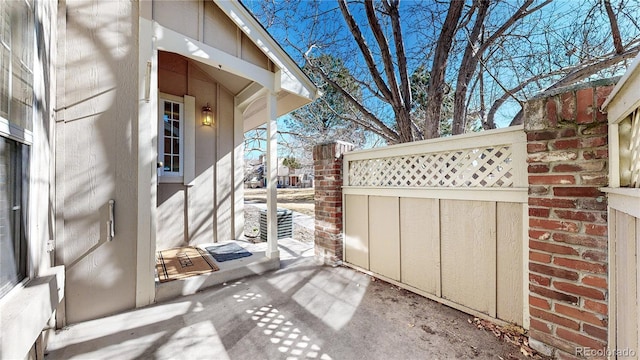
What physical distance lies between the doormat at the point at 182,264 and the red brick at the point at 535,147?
3.79m

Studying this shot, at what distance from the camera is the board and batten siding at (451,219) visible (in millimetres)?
2260

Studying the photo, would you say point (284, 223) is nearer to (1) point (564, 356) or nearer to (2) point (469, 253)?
(2) point (469, 253)

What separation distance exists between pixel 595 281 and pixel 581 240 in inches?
11.1

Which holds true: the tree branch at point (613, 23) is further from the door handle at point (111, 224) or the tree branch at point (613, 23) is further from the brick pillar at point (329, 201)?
the door handle at point (111, 224)

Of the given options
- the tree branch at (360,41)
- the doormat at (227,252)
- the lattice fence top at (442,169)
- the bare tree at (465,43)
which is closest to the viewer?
the lattice fence top at (442,169)

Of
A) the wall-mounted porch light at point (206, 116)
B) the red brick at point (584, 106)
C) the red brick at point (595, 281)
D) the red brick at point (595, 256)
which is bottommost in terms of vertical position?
the red brick at point (595, 281)

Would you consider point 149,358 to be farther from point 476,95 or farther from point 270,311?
point 476,95

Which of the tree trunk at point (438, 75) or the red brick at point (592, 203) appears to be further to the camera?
the tree trunk at point (438, 75)

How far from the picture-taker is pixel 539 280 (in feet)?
6.36

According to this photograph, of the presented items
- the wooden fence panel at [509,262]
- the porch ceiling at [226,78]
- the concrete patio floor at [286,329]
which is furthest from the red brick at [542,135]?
the porch ceiling at [226,78]

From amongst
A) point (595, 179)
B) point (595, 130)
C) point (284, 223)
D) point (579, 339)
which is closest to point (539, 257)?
point (579, 339)

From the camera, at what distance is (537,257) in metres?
1.96

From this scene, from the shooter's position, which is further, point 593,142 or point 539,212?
point 539,212

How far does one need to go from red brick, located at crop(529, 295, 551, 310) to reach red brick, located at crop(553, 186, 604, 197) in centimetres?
87
